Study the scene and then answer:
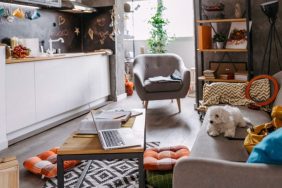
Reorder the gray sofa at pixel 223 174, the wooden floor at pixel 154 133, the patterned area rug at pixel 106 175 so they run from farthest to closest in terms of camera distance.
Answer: the wooden floor at pixel 154 133
the patterned area rug at pixel 106 175
the gray sofa at pixel 223 174

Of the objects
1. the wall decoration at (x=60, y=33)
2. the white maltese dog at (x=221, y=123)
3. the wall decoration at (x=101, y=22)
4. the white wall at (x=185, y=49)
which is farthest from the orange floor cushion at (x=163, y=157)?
the white wall at (x=185, y=49)

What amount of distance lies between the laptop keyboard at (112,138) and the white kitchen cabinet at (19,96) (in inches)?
70.3

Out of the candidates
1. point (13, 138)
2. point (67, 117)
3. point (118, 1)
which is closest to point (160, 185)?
point (13, 138)

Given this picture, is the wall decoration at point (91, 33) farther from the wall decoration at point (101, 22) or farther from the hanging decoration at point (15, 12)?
the hanging decoration at point (15, 12)

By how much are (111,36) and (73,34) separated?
71 centimetres

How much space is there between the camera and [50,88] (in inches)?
167

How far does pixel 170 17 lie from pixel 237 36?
11.0 ft

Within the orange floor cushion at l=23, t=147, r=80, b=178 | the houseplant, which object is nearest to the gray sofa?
the orange floor cushion at l=23, t=147, r=80, b=178

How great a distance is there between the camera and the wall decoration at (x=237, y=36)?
434cm

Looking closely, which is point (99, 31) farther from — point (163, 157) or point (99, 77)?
point (163, 157)

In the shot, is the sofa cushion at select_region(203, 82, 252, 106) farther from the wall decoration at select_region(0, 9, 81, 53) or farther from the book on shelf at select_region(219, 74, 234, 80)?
the wall decoration at select_region(0, 9, 81, 53)

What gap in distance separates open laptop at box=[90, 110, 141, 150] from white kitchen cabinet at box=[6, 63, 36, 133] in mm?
1663

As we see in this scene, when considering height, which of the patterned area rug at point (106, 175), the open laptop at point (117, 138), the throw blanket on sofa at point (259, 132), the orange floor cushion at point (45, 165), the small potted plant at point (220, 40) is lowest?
the patterned area rug at point (106, 175)

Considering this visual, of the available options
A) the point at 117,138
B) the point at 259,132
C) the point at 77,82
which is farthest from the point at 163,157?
the point at 77,82
